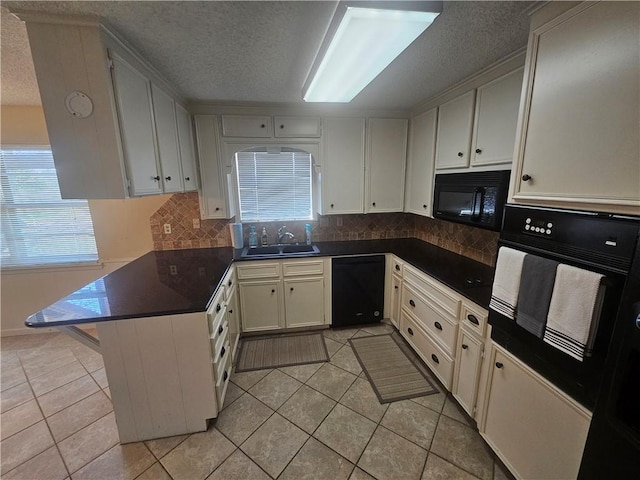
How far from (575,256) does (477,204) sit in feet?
2.92

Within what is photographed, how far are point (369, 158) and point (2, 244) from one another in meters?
4.09

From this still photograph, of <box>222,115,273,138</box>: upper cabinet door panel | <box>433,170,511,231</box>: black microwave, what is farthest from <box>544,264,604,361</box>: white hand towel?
<box>222,115,273,138</box>: upper cabinet door panel

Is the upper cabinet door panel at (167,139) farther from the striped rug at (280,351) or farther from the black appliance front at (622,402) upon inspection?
the black appliance front at (622,402)

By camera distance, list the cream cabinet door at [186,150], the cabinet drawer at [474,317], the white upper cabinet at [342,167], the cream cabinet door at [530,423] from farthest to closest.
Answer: the white upper cabinet at [342,167] → the cream cabinet door at [186,150] → the cabinet drawer at [474,317] → the cream cabinet door at [530,423]

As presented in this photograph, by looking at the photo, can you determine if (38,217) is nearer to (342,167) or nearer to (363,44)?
(342,167)

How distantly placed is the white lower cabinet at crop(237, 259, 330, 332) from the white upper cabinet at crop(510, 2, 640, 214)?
1.94 meters

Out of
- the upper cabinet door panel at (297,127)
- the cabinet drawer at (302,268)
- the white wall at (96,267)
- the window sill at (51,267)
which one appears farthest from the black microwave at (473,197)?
the window sill at (51,267)

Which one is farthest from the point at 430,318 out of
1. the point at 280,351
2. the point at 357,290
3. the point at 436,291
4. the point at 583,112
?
the point at 583,112

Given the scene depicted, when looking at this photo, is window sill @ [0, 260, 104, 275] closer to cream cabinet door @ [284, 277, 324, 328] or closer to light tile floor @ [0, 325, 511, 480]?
light tile floor @ [0, 325, 511, 480]

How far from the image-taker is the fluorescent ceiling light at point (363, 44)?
114 centimetres

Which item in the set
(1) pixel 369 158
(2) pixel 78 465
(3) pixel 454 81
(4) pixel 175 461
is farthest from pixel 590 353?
(2) pixel 78 465

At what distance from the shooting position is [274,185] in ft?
10.3

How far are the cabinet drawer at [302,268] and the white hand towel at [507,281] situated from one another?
1.66 meters

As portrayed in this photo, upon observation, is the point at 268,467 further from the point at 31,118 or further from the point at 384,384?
the point at 31,118
